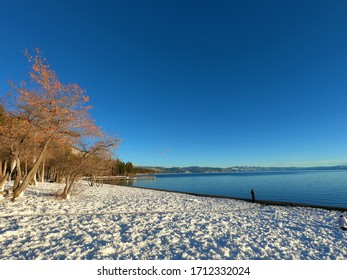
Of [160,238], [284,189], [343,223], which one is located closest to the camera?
[160,238]

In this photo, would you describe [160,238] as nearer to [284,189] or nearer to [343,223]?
[343,223]

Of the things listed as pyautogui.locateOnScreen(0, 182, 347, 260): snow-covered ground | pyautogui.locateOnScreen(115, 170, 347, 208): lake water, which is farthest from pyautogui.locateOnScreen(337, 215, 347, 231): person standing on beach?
pyautogui.locateOnScreen(115, 170, 347, 208): lake water

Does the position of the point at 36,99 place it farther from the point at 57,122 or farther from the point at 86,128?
the point at 86,128

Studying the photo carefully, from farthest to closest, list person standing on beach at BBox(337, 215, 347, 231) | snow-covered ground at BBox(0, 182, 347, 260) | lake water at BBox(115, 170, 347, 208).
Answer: lake water at BBox(115, 170, 347, 208), person standing on beach at BBox(337, 215, 347, 231), snow-covered ground at BBox(0, 182, 347, 260)

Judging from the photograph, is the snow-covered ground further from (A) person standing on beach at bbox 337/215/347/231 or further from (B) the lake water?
(B) the lake water

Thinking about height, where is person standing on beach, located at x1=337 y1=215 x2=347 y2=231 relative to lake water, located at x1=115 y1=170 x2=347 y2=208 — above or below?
above

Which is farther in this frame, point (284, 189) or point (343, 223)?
point (284, 189)

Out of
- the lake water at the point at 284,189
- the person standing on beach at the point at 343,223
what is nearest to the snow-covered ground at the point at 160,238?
the person standing on beach at the point at 343,223

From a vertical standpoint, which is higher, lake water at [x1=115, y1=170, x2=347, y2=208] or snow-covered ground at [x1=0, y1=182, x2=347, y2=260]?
snow-covered ground at [x1=0, y1=182, x2=347, y2=260]

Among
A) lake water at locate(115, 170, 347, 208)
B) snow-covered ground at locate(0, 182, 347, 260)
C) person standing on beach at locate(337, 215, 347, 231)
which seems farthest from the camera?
lake water at locate(115, 170, 347, 208)

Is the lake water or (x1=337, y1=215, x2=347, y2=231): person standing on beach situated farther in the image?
the lake water

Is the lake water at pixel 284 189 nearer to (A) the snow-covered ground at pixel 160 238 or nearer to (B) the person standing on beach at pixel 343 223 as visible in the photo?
(B) the person standing on beach at pixel 343 223

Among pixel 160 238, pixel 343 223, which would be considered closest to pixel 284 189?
pixel 343 223
